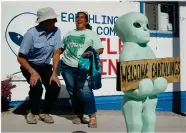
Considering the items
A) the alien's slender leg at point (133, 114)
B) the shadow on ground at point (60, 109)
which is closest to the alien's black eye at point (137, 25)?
the alien's slender leg at point (133, 114)

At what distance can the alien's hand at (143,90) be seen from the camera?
3.35 metres

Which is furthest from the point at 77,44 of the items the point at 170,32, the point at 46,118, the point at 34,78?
the point at 170,32

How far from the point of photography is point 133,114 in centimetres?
350

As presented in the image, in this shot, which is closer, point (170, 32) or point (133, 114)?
point (133, 114)

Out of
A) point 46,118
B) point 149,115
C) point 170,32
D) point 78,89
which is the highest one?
point 170,32

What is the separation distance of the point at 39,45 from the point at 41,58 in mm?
210

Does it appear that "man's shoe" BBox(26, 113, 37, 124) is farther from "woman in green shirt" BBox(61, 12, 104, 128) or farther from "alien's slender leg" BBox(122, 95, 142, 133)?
"alien's slender leg" BBox(122, 95, 142, 133)

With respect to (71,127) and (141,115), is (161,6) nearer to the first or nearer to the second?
(71,127)

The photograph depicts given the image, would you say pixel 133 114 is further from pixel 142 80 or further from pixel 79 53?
pixel 79 53

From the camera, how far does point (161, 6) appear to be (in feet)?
23.8

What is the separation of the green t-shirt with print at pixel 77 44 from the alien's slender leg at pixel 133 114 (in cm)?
141

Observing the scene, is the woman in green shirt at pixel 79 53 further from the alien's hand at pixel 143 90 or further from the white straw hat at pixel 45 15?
the alien's hand at pixel 143 90

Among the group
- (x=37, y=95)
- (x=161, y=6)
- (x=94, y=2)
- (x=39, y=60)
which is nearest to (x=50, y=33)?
(x=39, y=60)

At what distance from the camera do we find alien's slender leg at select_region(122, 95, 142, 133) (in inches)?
137
